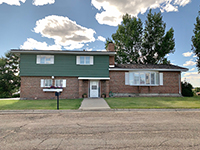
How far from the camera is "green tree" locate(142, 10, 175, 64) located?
28.6m

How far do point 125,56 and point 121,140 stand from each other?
26.7 m

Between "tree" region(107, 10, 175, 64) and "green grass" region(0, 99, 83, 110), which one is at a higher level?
"tree" region(107, 10, 175, 64)

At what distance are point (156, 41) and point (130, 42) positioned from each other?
5.37 meters

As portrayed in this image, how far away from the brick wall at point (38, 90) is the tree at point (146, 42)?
664 inches

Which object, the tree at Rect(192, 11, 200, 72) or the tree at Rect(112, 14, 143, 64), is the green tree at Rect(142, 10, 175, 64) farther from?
the tree at Rect(192, 11, 200, 72)

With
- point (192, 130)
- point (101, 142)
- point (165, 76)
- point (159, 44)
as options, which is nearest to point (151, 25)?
point (159, 44)

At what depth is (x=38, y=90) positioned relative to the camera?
1555cm

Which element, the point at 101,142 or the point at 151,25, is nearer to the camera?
the point at 101,142

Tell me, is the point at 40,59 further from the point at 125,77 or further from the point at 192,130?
the point at 192,130

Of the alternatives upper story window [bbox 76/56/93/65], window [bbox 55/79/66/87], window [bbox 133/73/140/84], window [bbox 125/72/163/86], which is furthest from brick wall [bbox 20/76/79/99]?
window [bbox 133/73/140/84]

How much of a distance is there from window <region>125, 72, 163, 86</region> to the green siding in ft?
9.22

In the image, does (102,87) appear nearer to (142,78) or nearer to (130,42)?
(142,78)

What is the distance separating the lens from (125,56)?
29875 mm

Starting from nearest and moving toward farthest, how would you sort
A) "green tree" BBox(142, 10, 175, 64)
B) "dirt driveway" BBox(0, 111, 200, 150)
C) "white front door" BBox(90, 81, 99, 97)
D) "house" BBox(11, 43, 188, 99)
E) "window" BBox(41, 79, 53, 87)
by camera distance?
"dirt driveway" BBox(0, 111, 200, 150) → "house" BBox(11, 43, 188, 99) → "window" BBox(41, 79, 53, 87) → "white front door" BBox(90, 81, 99, 97) → "green tree" BBox(142, 10, 175, 64)
